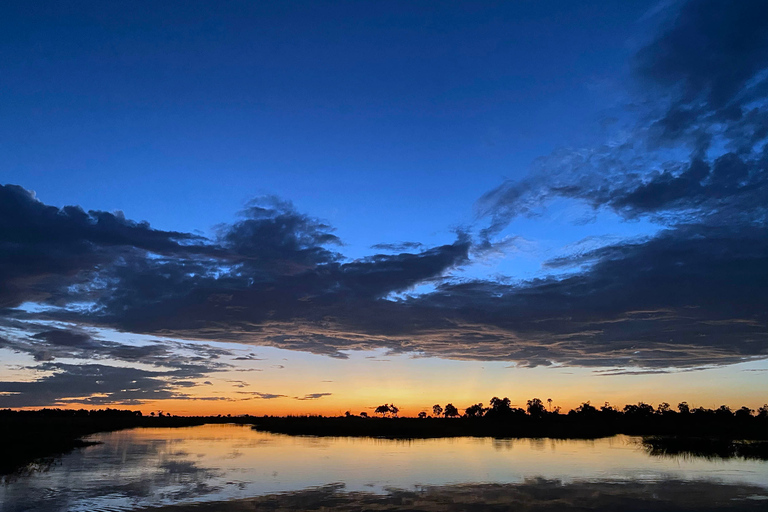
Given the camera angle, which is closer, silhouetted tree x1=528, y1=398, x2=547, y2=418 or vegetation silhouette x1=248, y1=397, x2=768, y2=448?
vegetation silhouette x1=248, y1=397, x2=768, y2=448

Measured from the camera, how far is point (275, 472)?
4016 cm

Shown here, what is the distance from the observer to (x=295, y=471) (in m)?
40.8

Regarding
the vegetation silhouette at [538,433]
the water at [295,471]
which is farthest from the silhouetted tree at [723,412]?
the water at [295,471]

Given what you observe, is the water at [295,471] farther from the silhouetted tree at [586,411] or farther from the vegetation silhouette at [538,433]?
the silhouetted tree at [586,411]

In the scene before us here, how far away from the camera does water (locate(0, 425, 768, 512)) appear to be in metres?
29.5

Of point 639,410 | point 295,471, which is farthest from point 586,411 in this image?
point 295,471

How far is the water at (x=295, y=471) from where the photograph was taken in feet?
96.9

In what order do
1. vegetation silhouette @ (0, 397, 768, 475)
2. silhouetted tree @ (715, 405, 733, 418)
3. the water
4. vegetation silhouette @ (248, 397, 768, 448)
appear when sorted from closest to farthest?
the water < vegetation silhouette @ (0, 397, 768, 475) < vegetation silhouette @ (248, 397, 768, 448) < silhouetted tree @ (715, 405, 733, 418)

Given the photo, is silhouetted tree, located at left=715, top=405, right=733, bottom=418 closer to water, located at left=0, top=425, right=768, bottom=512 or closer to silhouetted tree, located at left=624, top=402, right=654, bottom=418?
silhouetted tree, located at left=624, top=402, right=654, bottom=418

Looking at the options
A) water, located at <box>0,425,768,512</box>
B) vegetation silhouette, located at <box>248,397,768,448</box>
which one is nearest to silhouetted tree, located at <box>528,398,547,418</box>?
vegetation silhouette, located at <box>248,397,768,448</box>

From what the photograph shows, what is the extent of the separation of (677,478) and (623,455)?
1857 cm

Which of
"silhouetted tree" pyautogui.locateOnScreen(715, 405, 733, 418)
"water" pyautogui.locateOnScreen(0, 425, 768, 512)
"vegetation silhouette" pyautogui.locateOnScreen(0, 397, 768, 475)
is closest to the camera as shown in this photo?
"water" pyautogui.locateOnScreen(0, 425, 768, 512)

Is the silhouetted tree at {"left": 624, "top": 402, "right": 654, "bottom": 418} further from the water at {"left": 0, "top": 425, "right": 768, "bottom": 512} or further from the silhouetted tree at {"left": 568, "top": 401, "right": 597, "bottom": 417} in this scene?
the water at {"left": 0, "top": 425, "right": 768, "bottom": 512}

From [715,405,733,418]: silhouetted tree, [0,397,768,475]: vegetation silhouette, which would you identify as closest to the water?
[0,397,768,475]: vegetation silhouette
